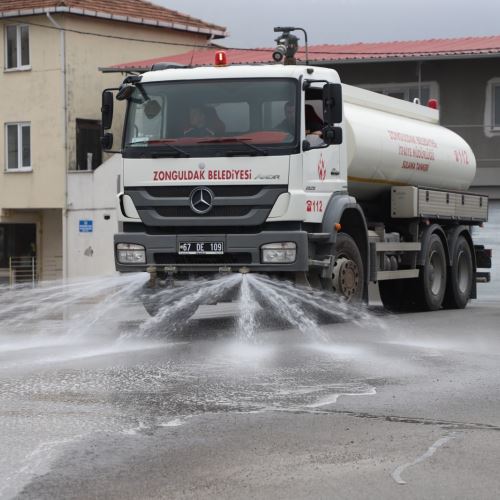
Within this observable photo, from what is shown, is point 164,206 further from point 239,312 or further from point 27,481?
point 27,481

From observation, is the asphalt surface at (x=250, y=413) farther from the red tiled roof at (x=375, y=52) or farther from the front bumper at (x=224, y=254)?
the red tiled roof at (x=375, y=52)

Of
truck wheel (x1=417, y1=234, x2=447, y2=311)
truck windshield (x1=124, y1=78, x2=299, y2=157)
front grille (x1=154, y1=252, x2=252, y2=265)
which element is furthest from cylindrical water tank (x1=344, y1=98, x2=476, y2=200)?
front grille (x1=154, y1=252, x2=252, y2=265)

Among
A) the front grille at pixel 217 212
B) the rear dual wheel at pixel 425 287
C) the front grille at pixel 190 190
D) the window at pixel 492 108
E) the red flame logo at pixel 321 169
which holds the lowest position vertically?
the rear dual wheel at pixel 425 287

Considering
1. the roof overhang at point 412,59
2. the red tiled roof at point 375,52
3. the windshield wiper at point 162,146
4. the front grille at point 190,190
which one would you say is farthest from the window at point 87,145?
the front grille at point 190,190

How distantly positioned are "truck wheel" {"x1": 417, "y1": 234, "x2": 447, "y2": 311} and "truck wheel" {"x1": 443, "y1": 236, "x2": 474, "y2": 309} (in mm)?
346

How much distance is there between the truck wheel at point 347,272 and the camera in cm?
1545

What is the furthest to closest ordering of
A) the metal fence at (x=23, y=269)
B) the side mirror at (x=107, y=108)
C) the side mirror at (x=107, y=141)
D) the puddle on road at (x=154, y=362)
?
the metal fence at (x=23, y=269), the side mirror at (x=107, y=141), the side mirror at (x=107, y=108), the puddle on road at (x=154, y=362)

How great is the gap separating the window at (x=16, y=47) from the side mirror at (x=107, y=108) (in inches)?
942

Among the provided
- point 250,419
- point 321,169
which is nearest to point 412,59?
point 321,169

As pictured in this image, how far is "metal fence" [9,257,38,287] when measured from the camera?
40375 mm

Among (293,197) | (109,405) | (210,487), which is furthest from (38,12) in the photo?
(210,487)

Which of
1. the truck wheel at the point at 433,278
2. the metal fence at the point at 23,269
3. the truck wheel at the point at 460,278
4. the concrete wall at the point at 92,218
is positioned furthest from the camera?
the metal fence at the point at 23,269

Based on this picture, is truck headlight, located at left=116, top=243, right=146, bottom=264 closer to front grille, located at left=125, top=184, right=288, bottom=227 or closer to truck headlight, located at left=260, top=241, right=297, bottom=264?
front grille, located at left=125, top=184, right=288, bottom=227

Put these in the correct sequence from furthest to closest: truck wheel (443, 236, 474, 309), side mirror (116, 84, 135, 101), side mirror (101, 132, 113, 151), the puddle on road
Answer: truck wheel (443, 236, 474, 309)
side mirror (101, 132, 113, 151)
side mirror (116, 84, 135, 101)
the puddle on road
